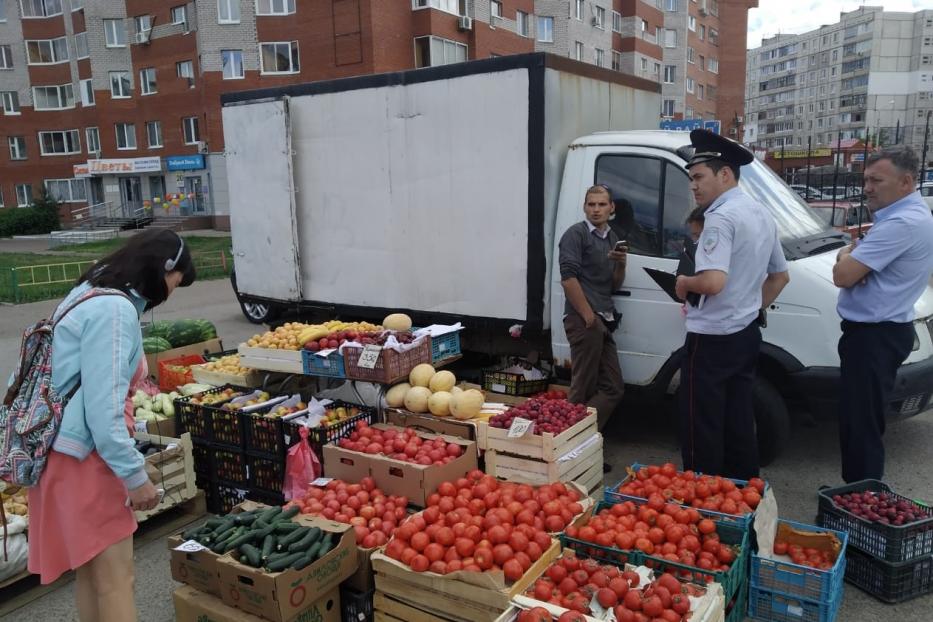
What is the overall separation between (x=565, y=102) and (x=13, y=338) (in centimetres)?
1061

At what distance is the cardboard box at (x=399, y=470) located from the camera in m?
4.04

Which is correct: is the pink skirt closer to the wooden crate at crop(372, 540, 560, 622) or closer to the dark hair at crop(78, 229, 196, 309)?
the dark hair at crop(78, 229, 196, 309)

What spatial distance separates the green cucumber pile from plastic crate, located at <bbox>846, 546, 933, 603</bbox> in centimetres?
289

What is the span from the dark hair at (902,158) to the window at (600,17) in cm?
4436

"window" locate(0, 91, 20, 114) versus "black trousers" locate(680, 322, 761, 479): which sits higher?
"window" locate(0, 91, 20, 114)

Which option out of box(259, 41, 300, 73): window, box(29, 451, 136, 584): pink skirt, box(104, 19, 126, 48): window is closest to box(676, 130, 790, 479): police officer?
box(29, 451, 136, 584): pink skirt

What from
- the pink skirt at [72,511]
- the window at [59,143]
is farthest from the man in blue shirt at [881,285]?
the window at [59,143]

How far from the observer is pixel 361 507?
3906 millimetres

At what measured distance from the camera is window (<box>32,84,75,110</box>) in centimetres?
4416

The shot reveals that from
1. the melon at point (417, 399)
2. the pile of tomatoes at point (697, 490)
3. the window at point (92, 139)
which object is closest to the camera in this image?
the pile of tomatoes at point (697, 490)

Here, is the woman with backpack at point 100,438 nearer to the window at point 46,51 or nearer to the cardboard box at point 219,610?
the cardboard box at point 219,610

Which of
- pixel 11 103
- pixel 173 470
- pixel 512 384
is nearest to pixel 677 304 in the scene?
pixel 512 384

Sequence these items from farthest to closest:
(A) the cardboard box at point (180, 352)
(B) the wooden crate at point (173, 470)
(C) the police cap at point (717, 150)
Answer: (A) the cardboard box at point (180, 352), (B) the wooden crate at point (173, 470), (C) the police cap at point (717, 150)

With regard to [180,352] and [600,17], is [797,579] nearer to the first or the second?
[180,352]
